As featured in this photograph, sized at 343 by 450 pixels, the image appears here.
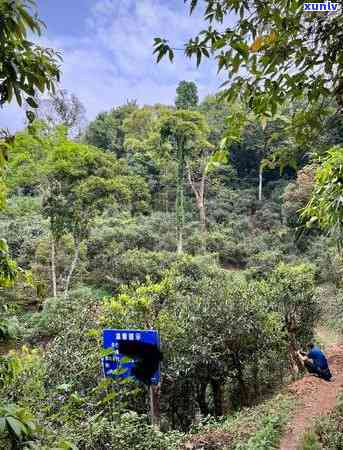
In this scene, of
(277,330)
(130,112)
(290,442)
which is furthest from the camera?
(130,112)

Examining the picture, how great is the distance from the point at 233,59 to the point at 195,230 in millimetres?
19256

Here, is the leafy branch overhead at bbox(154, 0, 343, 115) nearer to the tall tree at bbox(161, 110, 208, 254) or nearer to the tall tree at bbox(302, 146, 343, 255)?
the tall tree at bbox(302, 146, 343, 255)

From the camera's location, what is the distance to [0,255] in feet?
6.25

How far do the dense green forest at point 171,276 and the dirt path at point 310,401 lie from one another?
8.3 inches

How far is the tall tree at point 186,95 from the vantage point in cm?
2416

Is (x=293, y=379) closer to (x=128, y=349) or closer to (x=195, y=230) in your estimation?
(x=128, y=349)

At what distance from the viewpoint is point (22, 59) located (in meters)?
1.32

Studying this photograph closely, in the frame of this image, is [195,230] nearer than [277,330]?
No

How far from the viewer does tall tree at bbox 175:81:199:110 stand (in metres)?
24.2

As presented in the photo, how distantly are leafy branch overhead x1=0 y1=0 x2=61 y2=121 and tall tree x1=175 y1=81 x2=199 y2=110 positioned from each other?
23507mm

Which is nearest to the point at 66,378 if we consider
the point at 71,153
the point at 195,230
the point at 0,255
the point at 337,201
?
the point at 0,255

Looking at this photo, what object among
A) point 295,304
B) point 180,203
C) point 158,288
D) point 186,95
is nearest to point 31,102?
point 158,288

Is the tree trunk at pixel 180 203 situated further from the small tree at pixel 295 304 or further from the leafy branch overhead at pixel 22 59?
the leafy branch overhead at pixel 22 59

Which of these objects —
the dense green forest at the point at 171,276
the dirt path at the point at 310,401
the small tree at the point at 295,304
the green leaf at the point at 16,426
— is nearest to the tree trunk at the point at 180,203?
the dense green forest at the point at 171,276
